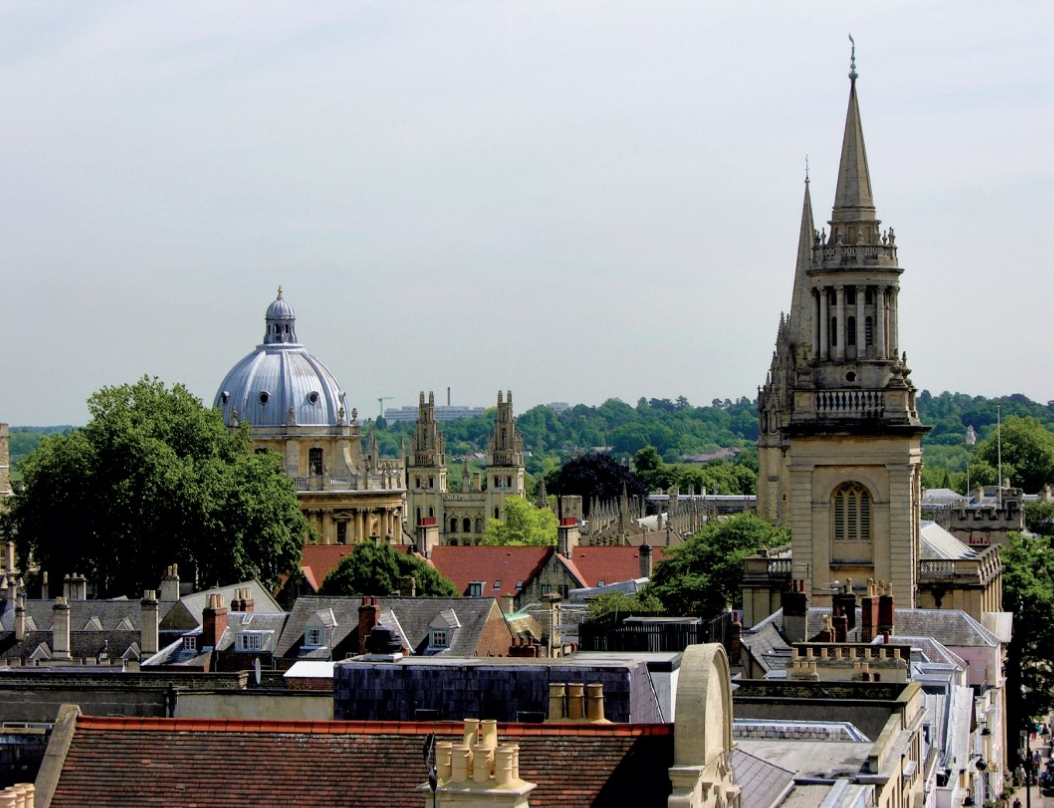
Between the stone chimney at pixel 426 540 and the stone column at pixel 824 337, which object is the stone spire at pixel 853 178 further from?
the stone chimney at pixel 426 540

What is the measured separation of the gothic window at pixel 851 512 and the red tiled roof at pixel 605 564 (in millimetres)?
50370

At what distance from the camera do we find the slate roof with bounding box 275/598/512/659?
69062 mm

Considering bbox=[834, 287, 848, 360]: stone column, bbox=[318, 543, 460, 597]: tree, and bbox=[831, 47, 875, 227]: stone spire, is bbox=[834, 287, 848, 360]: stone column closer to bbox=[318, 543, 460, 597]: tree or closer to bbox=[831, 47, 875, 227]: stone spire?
bbox=[831, 47, 875, 227]: stone spire

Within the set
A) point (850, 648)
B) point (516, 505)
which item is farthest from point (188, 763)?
point (516, 505)

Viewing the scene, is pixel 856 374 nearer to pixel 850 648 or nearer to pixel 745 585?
pixel 745 585

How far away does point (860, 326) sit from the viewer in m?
77.3

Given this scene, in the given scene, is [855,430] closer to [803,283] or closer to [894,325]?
[894,325]

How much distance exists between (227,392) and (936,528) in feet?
270

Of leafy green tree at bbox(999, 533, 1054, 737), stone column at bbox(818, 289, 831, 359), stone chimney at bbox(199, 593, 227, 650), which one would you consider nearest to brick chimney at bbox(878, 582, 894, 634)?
stone column at bbox(818, 289, 831, 359)

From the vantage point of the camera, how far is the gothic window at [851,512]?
7612 centimetres

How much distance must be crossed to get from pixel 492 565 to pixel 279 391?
35790 millimetres

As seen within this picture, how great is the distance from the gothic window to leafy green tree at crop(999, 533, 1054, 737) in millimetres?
6438

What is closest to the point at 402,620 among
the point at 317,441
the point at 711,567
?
the point at 711,567

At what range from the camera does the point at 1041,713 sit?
8344cm
